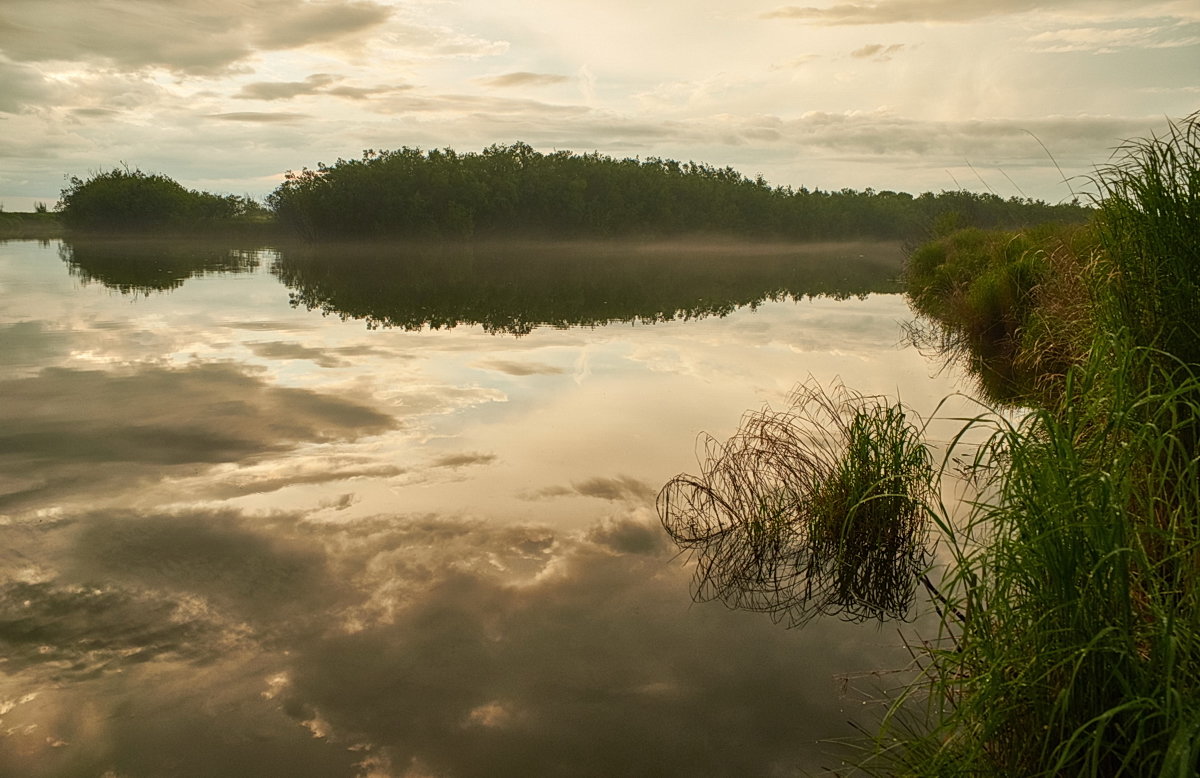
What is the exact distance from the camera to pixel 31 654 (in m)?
4.07

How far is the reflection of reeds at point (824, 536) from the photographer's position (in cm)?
501

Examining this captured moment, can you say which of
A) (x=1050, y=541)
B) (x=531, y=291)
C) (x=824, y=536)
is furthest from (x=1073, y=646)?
(x=531, y=291)

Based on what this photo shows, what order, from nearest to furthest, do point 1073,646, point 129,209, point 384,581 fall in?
1. point 1073,646
2. point 384,581
3. point 129,209

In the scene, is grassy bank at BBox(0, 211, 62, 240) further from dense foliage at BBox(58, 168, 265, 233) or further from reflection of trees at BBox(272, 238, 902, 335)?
reflection of trees at BBox(272, 238, 902, 335)

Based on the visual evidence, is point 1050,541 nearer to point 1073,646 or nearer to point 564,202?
point 1073,646

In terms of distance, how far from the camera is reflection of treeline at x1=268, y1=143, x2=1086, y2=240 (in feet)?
217

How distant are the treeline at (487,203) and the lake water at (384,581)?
147 ft

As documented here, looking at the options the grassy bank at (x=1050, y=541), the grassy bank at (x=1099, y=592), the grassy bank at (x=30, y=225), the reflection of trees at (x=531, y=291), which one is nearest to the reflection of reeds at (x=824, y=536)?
the grassy bank at (x=1050, y=541)

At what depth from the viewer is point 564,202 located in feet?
262

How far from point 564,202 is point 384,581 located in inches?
3036

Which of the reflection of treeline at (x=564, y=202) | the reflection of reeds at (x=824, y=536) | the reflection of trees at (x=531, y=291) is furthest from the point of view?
the reflection of treeline at (x=564, y=202)

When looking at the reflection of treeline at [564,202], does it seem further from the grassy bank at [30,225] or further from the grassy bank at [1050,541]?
the grassy bank at [1050,541]

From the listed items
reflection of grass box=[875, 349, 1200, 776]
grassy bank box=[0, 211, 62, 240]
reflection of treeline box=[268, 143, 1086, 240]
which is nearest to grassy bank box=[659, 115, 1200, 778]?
reflection of grass box=[875, 349, 1200, 776]

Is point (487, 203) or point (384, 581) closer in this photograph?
point (384, 581)
